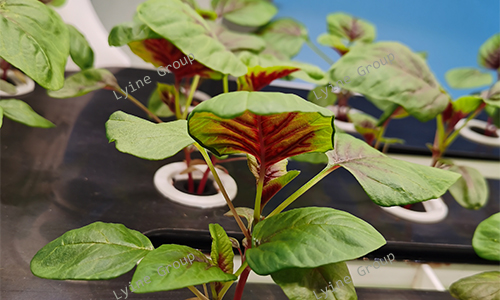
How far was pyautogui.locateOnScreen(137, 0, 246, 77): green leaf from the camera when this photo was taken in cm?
68

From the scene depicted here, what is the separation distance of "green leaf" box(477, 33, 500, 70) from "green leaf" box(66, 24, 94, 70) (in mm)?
1208

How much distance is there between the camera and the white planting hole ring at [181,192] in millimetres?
859

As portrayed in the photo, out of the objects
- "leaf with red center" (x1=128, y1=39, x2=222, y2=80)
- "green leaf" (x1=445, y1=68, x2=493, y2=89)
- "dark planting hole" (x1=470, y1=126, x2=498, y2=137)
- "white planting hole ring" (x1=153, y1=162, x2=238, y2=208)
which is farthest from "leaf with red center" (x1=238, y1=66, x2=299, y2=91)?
"dark planting hole" (x1=470, y1=126, x2=498, y2=137)

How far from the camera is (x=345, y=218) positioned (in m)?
0.42

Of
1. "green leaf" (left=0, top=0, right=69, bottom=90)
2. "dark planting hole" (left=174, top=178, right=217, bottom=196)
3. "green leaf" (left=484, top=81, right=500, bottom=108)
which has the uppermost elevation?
"green leaf" (left=0, top=0, right=69, bottom=90)

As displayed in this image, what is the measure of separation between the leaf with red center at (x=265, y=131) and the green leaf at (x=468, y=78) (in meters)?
1.13

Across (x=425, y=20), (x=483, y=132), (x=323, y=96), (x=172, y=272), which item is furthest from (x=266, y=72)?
(x=425, y=20)

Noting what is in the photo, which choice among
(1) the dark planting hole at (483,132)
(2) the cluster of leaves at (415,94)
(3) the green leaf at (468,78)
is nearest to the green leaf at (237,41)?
(2) the cluster of leaves at (415,94)

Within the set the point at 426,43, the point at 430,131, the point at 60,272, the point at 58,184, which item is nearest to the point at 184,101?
the point at 58,184

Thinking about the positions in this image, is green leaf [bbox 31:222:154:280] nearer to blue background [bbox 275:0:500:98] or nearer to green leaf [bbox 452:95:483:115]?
green leaf [bbox 452:95:483:115]

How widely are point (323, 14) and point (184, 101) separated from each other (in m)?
1.32

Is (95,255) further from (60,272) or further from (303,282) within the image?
(303,282)

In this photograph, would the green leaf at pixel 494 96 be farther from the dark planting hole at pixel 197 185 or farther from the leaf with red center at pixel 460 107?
the dark planting hole at pixel 197 185

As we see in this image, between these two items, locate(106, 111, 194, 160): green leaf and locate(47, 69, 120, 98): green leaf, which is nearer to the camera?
locate(106, 111, 194, 160): green leaf
